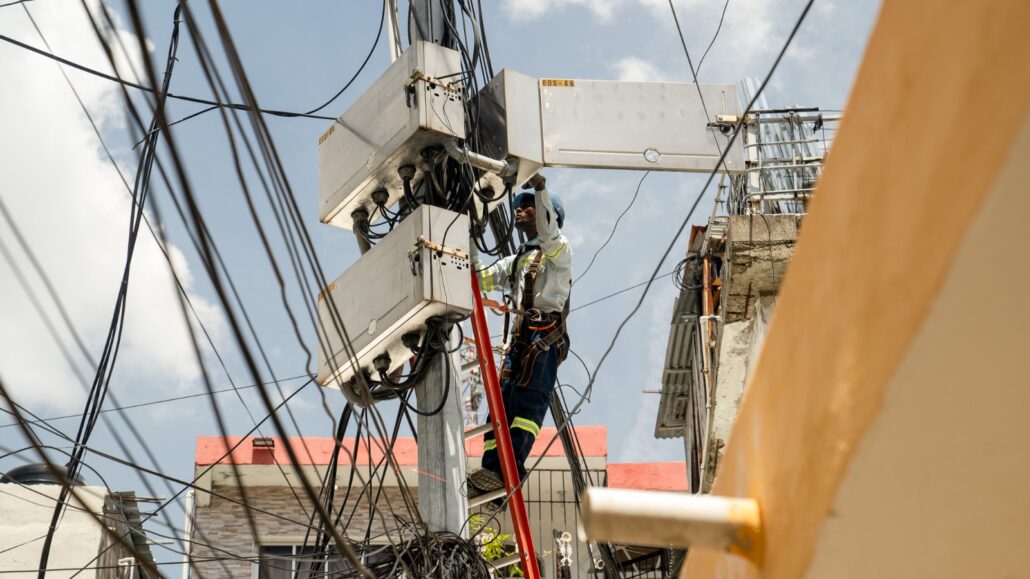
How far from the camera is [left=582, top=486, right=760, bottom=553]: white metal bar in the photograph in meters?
2.51

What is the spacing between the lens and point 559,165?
7.13 meters

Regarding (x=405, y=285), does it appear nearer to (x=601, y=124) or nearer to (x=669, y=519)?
(x=601, y=124)

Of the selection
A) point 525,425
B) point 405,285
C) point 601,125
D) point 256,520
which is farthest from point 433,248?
point 256,520

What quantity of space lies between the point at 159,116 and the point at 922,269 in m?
1.46

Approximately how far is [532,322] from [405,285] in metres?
2.31

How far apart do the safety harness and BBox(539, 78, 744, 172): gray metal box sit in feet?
4.43

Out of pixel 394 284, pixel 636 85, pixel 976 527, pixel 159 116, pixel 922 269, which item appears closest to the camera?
pixel 922 269

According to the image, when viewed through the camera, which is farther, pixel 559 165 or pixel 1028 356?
pixel 559 165

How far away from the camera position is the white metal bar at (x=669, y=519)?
8.24ft

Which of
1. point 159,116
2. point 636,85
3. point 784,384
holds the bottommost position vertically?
point 784,384

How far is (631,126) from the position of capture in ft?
23.7

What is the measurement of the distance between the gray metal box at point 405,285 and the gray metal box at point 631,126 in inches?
37.9

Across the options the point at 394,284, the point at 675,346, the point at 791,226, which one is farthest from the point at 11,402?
the point at 675,346

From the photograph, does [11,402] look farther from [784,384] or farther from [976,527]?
[976,527]
